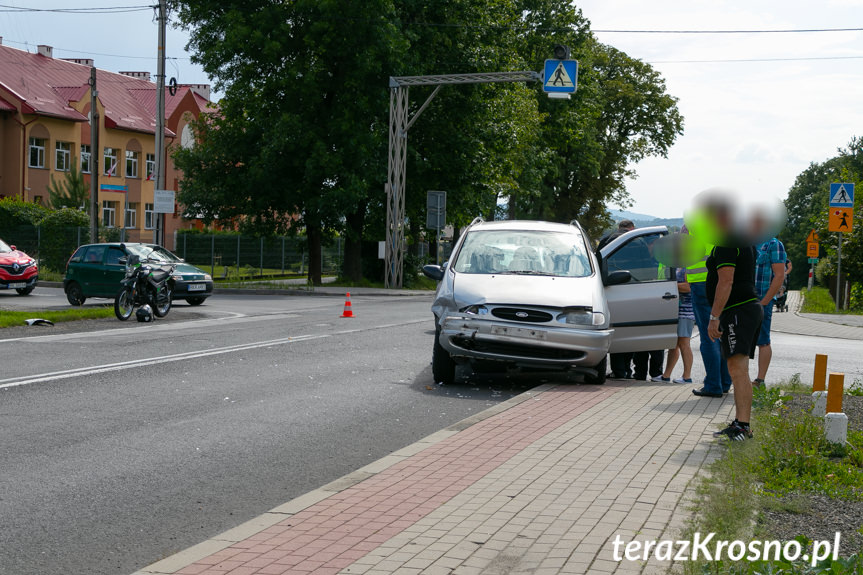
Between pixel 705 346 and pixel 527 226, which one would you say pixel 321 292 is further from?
pixel 705 346

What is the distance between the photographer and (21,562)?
191 inches

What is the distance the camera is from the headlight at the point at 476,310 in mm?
11125

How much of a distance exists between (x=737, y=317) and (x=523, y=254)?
474cm

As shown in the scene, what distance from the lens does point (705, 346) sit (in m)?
10.4

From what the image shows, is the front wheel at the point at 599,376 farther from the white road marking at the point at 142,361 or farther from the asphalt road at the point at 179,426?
the white road marking at the point at 142,361

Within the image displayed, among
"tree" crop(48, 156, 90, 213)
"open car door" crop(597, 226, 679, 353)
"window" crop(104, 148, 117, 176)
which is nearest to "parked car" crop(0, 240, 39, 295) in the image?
"tree" crop(48, 156, 90, 213)

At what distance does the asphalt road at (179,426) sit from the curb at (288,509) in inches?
10.3

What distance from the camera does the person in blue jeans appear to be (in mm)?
10242

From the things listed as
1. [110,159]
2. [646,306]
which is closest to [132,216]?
[110,159]

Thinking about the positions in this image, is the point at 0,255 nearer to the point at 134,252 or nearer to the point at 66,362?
the point at 134,252

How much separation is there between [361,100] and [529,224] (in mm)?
25197

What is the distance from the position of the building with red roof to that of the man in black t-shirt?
Result: 151ft

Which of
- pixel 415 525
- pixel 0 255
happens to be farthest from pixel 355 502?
pixel 0 255

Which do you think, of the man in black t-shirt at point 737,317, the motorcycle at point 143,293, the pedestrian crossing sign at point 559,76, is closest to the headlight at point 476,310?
the man in black t-shirt at point 737,317
